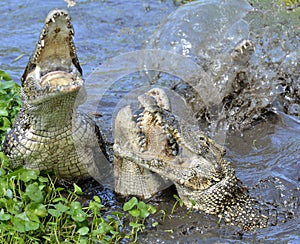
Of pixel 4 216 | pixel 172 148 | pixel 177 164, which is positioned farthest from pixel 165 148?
pixel 4 216

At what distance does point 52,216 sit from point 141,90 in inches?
119

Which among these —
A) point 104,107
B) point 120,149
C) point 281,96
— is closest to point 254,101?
point 281,96

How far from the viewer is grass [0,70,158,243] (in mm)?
3975

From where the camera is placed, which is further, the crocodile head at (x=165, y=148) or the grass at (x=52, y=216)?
the crocodile head at (x=165, y=148)

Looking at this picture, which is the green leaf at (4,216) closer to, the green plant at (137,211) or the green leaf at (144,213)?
the green plant at (137,211)

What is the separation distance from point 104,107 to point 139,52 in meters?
1.60

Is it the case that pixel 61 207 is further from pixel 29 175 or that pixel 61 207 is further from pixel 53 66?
pixel 53 66

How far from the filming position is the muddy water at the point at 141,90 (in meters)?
4.39

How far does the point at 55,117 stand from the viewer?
451cm

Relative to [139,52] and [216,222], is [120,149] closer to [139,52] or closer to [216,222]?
[216,222]

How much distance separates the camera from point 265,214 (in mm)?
4539

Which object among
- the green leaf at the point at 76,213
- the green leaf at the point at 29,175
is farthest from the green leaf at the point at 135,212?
the green leaf at the point at 29,175

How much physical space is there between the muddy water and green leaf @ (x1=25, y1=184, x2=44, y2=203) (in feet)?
2.77

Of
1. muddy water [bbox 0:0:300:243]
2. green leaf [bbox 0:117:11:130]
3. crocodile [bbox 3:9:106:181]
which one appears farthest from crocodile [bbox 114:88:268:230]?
green leaf [bbox 0:117:11:130]
